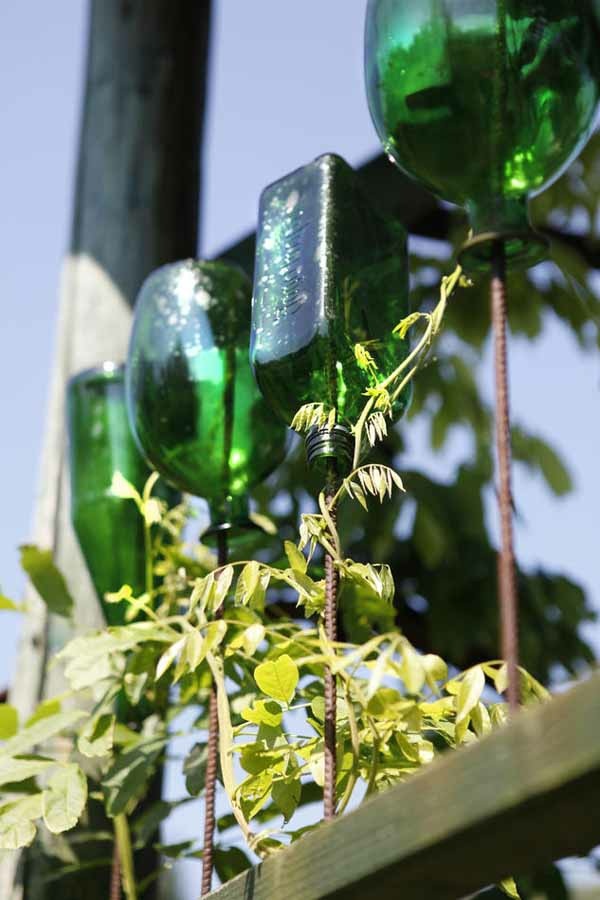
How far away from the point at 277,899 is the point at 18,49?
3553mm

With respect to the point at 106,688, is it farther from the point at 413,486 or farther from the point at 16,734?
the point at 413,486

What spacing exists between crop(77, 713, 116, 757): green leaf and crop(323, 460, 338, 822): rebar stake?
1.55 ft

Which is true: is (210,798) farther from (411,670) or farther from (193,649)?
(411,670)

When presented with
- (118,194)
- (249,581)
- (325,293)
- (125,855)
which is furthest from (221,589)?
(118,194)

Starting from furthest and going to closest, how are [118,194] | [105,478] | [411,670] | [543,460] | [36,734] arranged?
[543,460]
[118,194]
[105,478]
[36,734]
[411,670]

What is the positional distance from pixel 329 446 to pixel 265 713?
0.19 m

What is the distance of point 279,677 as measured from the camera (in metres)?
1.00

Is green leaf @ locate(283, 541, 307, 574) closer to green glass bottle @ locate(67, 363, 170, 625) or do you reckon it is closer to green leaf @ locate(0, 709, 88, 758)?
green leaf @ locate(0, 709, 88, 758)

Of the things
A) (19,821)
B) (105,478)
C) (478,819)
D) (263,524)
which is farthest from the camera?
(105,478)

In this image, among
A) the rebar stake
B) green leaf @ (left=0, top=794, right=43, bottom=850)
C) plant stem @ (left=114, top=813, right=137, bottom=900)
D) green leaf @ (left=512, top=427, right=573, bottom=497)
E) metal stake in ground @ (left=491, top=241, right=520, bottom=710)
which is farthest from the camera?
green leaf @ (left=512, top=427, right=573, bottom=497)

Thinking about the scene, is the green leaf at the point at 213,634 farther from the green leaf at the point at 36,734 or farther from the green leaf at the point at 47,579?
the green leaf at the point at 47,579

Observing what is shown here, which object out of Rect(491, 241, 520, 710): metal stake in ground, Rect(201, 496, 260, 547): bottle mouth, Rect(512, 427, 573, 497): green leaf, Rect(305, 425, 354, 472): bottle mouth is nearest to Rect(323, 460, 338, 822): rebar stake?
Rect(305, 425, 354, 472): bottle mouth

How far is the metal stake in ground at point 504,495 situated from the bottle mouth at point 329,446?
0.19 m

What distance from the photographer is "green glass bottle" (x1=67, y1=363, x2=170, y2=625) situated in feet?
5.44
